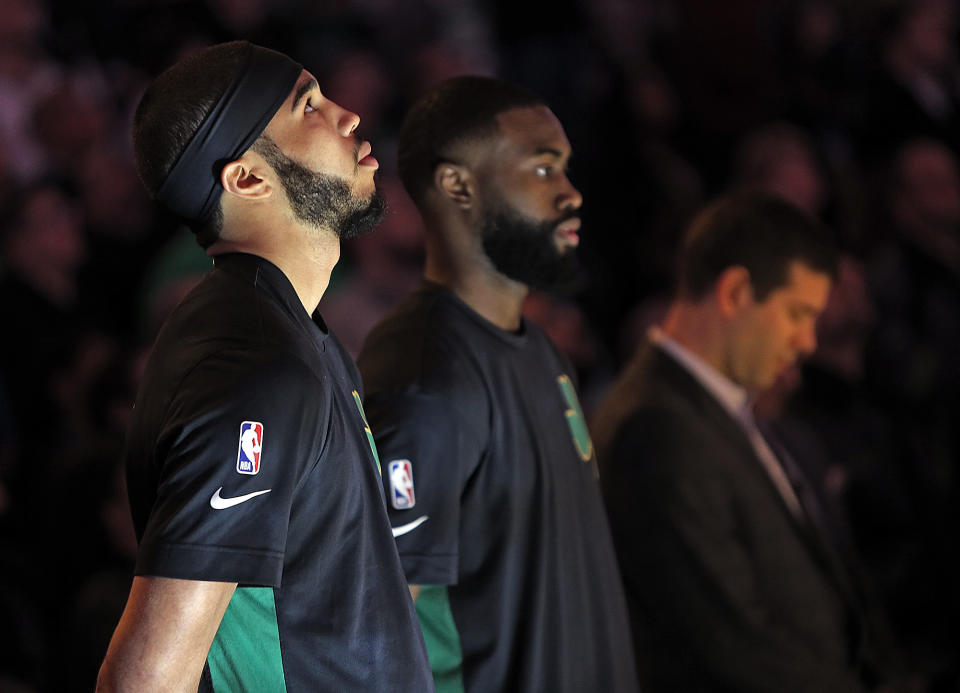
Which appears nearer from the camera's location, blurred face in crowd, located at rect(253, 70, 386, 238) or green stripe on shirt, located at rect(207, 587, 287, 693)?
green stripe on shirt, located at rect(207, 587, 287, 693)

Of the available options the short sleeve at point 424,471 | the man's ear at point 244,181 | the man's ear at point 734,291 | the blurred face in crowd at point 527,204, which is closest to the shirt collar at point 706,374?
the man's ear at point 734,291

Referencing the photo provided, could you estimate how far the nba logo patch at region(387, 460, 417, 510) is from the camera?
2340mm

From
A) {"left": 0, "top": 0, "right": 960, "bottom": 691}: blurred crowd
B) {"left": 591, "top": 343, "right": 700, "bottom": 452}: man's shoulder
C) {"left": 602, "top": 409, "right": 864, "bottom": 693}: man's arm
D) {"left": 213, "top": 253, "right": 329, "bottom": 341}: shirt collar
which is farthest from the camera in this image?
{"left": 0, "top": 0, "right": 960, "bottom": 691}: blurred crowd

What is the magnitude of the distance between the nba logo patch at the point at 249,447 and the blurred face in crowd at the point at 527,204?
117 centimetres

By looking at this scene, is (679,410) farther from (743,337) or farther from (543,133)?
(543,133)

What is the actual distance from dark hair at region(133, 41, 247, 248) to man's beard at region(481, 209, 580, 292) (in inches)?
34.0

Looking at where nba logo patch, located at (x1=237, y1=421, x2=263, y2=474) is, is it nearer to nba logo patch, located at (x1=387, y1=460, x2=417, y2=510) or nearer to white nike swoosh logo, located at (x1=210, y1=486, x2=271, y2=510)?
white nike swoosh logo, located at (x1=210, y1=486, x2=271, y2=510)

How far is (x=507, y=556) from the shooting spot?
2467mm

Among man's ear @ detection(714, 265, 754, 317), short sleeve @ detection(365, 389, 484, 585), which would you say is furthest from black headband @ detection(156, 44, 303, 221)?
man's ear @ detection(714, 265, 754, 317)

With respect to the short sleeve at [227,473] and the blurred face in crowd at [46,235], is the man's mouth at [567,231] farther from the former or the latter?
the blurred face in crowd at [46,235]

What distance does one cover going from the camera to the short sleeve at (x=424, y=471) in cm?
234

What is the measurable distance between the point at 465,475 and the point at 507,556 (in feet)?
0.58

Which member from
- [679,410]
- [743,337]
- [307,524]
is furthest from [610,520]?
[307,524]

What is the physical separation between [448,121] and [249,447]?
1.34 m
